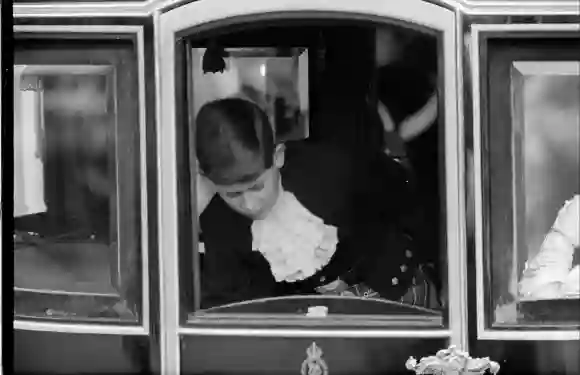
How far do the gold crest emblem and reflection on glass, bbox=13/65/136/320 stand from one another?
0.36 m

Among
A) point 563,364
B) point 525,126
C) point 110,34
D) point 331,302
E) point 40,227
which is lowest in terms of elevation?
point 563,364

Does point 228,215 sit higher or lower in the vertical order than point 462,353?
higher

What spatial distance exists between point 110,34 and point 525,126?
2.54 ft

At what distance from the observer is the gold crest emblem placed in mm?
1083

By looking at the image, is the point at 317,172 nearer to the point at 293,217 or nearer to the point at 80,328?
the point at 293,217

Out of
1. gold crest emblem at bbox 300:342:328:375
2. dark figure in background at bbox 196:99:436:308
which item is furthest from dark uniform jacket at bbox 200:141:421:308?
gold crest emblem at bbox 300:342:328:375

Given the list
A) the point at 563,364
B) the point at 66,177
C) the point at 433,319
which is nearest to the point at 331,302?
the point at 433,319

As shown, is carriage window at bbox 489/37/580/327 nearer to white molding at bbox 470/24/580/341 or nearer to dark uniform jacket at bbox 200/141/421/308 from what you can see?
white molding at bbox 470/24/580/341

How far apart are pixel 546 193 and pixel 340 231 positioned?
377 millimetres

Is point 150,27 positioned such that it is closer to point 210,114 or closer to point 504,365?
point 210,114

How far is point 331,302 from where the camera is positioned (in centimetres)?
109

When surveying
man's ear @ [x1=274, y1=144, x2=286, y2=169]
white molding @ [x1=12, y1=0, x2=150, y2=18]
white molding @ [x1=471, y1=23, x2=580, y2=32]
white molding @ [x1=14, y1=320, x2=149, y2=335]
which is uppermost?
white molding @ [x1=12, y1=0, x2=150, y2=18]

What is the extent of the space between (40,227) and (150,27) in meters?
0.43

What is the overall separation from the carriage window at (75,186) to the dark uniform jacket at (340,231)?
169mm
